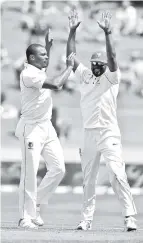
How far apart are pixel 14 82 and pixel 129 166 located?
20.7ft

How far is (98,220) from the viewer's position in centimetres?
1009

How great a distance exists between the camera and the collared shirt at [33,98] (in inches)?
307

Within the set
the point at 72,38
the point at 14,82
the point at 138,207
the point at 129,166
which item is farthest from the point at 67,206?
the point at 14,82

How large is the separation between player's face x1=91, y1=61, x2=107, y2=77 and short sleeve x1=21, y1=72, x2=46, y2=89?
0.44 meters

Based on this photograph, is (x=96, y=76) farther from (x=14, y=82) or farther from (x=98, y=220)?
(x=14, y=82)

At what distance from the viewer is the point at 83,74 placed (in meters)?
7.98

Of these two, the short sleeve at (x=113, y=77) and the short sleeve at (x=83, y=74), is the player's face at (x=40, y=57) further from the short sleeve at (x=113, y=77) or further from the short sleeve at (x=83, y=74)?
the short sleeve at (x=113, y=77)

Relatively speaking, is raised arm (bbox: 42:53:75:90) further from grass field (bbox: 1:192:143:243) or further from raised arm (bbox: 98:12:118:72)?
grass field (bbox: 1:192:143:243)

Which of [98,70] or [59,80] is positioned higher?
[98,70]

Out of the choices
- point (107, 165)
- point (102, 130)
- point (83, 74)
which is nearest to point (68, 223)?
point (107, 165)

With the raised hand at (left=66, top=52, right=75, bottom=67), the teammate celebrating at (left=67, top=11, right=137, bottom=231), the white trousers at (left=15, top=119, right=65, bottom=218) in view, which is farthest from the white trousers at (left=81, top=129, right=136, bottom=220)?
the raised hand at (left=66, top=52, right=75, bottom=67)

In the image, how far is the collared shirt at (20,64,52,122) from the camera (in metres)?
7.80

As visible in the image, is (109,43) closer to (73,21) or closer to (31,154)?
(73,21)

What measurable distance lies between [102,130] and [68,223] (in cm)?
200
